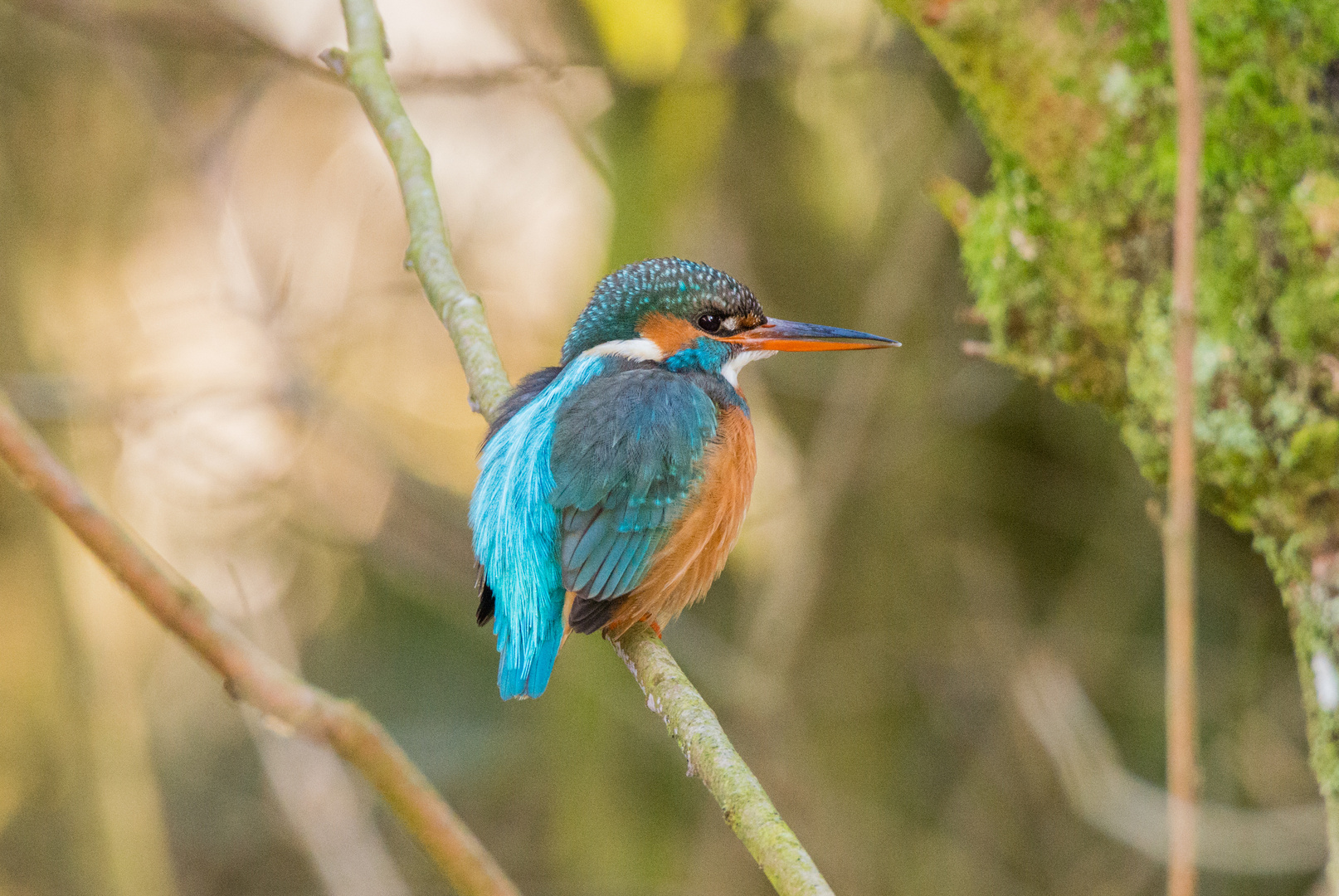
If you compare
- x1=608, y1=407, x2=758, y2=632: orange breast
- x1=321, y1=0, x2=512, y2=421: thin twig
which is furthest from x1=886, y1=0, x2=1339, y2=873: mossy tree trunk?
x1=321, y1=0, x2=512, y2=421: thin twig

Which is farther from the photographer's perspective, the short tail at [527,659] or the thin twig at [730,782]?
the short tail at [527,659]

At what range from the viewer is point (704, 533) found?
2.29 metres

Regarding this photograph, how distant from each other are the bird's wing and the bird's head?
302 mm

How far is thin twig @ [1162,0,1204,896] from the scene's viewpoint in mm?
793

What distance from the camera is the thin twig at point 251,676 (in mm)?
695

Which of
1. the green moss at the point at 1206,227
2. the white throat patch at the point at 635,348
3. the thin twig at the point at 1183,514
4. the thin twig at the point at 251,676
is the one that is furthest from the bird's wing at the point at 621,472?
the thin twig at the point at 251,676

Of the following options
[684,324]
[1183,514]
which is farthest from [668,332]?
[1183,514]

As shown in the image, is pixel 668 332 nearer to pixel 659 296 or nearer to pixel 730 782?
pixel 659 296

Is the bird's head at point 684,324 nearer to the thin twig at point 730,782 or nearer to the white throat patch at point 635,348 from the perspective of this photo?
the white throat patch at point 635,348

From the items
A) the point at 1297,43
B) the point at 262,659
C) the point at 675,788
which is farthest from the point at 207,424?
the point at 262,659

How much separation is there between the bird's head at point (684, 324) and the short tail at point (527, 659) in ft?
2.39

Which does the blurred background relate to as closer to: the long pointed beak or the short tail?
the long pointed beak

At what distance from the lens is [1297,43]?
→ 216 cm

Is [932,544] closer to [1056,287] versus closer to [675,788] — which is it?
[675,788]
